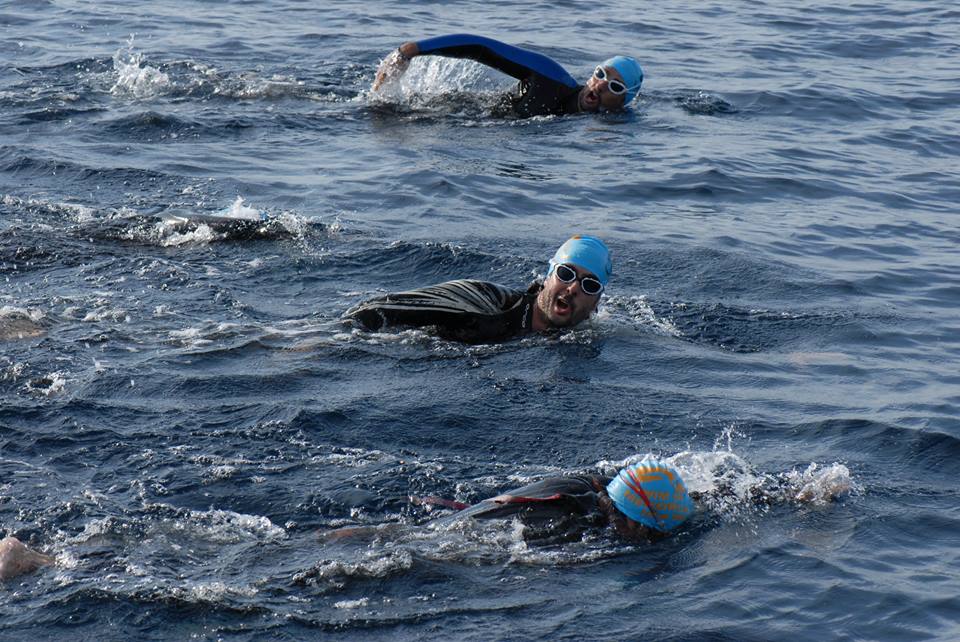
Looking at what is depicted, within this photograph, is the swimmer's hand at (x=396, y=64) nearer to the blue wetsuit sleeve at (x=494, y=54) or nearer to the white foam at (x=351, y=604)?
the blue wetsuit sleeve at (x=494, y=54)

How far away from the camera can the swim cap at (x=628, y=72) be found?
16703 mm

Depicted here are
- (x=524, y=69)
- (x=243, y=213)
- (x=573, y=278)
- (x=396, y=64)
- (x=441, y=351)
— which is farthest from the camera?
(x=524, y=69)

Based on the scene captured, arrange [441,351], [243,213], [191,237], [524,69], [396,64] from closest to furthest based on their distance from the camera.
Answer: [441,351]
[191,237]
[243,213]
[396,64]
[524,69]

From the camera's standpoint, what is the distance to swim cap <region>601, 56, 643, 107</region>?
658 inches

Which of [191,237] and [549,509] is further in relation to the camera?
[191,237]

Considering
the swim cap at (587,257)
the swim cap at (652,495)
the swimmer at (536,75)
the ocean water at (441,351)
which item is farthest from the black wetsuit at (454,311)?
the swimmer at (536,75)

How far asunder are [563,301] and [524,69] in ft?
22.3

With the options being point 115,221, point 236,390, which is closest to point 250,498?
point 236,390

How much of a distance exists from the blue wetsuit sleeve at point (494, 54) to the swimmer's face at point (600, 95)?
0.30m

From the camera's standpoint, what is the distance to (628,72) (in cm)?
1681

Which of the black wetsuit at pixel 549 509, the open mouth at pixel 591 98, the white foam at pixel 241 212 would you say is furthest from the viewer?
the open mouth at pixel 591 98

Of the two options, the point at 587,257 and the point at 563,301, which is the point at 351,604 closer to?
the point at 563,301

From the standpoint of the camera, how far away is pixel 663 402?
9.22 metres

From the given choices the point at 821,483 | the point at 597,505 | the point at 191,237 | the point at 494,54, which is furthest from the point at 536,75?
the point at 597,505
